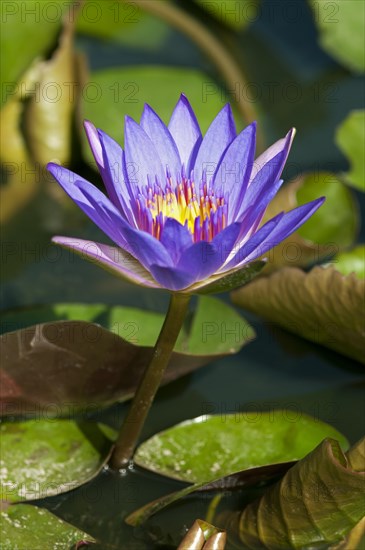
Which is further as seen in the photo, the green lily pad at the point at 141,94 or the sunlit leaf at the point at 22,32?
the green lily pad at the point at 141,94

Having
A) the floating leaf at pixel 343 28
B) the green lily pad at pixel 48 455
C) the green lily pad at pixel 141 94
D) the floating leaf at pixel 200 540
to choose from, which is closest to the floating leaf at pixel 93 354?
the green lily pad at pixel 48 455

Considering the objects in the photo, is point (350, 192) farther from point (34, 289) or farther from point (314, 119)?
point (34, 289)

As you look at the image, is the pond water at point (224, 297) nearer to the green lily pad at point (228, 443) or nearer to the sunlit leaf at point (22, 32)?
the green lily pad at point (228, 443)

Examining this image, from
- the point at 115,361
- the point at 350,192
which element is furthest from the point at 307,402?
the point at 350,192

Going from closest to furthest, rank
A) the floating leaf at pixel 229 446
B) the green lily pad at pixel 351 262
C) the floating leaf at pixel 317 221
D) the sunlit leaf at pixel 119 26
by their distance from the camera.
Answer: the floating leaf at pixel 229 446 < the green lily pad at pixel 351 262 < the floating leaf at pixel 317 221 < the sunlit leaf at pixel 119 26

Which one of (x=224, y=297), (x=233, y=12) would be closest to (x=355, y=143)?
(x=224, y=297)

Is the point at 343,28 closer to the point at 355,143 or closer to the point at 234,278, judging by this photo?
the point at 355,143
